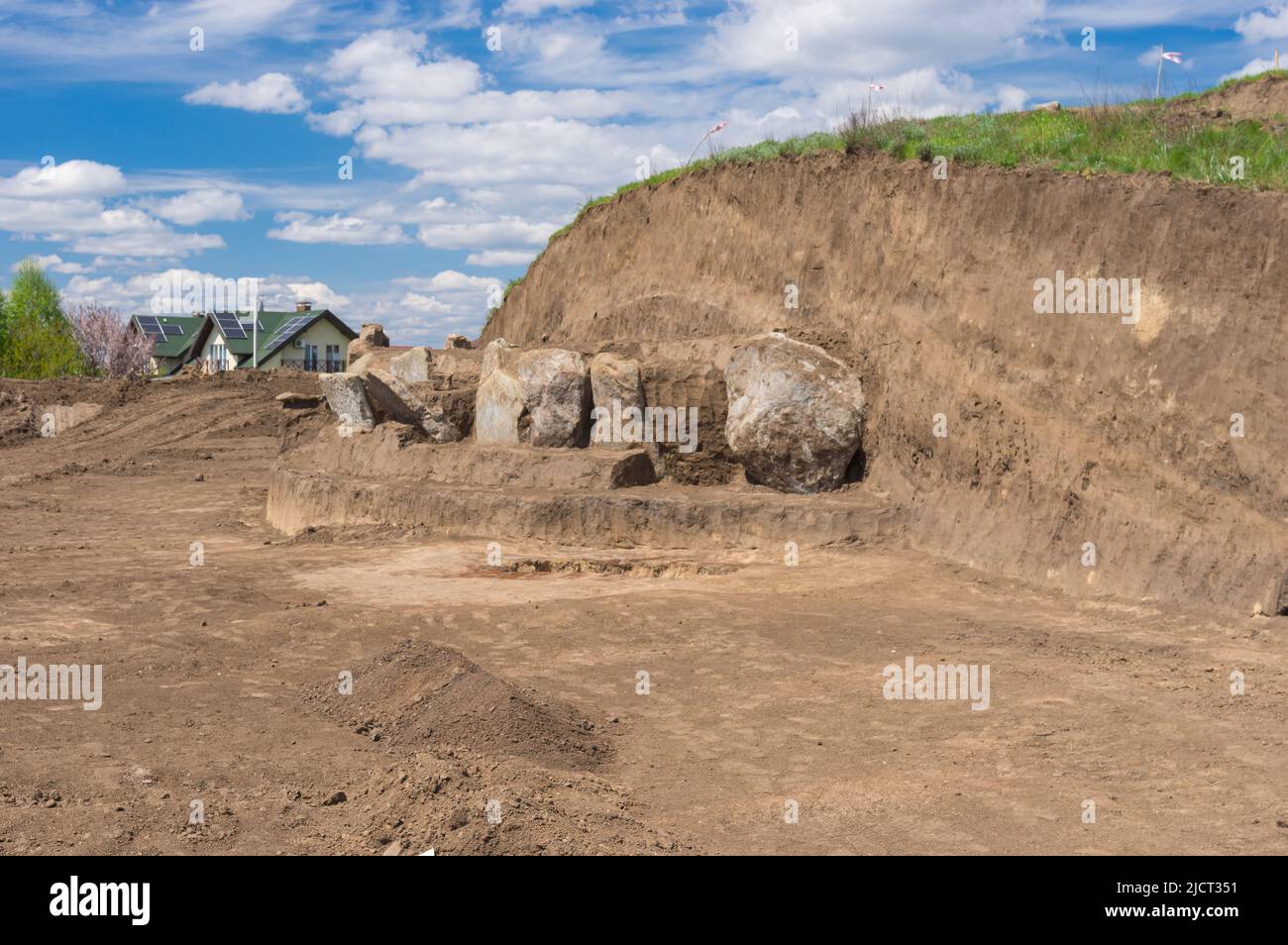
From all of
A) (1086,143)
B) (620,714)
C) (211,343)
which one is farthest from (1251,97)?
(211,343)

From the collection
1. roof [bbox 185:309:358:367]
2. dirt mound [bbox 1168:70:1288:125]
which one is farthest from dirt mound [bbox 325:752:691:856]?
roof [bbox 185:309:358:367]

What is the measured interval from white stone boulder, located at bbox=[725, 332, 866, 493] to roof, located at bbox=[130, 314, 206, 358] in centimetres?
5109

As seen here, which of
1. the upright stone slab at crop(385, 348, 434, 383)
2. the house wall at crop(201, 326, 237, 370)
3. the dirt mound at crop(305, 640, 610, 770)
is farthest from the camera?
the house wall at crop(201, 326, 237, 370)

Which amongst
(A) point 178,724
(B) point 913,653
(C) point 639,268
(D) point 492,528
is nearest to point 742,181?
(C) point 639,268

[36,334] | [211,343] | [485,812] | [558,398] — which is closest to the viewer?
[485,812]

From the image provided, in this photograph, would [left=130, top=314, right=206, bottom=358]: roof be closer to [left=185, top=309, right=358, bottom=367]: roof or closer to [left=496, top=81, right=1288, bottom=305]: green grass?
[left=185, top=309, right=358, bottom=367]: roof

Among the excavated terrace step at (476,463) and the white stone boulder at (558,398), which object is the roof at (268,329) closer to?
the excavated terrace step at (476,463)

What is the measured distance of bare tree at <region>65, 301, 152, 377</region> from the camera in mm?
55188

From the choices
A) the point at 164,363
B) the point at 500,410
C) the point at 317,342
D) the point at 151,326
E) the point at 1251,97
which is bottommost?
the point at 500,410

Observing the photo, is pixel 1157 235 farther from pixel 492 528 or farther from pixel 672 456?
pixel 492 528

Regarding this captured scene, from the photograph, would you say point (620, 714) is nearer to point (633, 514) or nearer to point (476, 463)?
point (633, 514)

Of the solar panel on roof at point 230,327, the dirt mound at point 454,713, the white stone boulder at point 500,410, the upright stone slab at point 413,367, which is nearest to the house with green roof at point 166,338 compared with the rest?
the solar panel on roof at point 230,327

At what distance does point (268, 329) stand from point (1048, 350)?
164 feet

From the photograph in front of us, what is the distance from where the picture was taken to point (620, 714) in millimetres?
7480
